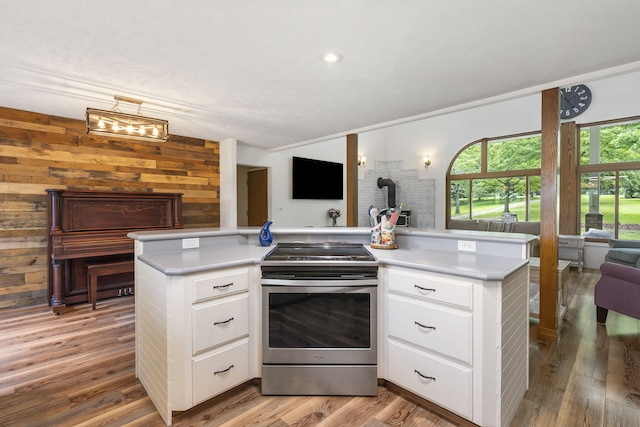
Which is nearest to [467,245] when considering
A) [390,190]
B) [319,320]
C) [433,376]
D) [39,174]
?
[433,376]

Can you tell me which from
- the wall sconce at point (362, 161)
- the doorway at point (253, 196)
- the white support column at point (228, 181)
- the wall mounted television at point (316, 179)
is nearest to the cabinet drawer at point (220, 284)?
the white support column at point (228, 181)

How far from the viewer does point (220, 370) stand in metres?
1.81

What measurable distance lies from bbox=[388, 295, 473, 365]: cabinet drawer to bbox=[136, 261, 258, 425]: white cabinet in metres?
0.87

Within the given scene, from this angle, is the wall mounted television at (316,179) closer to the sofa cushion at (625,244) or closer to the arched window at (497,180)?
the arched window at (497,180)

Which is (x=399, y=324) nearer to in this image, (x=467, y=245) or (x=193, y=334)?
(x=467, y=245)

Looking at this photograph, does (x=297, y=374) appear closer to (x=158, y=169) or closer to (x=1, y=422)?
(x=1, y=422)

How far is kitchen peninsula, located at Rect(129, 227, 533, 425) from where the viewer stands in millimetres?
1547

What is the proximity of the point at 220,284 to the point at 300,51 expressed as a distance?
1.62 meters

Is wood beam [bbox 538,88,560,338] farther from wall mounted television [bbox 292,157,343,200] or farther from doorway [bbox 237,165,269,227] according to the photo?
doorway [bbox 237,165,269,227]

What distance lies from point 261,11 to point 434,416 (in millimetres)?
2407

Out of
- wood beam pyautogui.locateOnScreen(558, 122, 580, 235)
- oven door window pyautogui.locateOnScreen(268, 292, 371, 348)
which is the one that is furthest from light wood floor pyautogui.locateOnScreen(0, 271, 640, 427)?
wood beam pyautogui.locateOnScreen(558, 122, 580, 235)

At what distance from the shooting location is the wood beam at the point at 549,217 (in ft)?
9.04

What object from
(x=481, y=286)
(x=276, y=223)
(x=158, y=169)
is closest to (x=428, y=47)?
(x=481, y=286)

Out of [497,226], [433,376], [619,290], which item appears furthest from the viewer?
[497,226]
